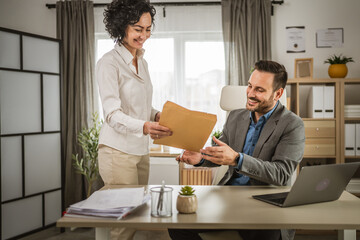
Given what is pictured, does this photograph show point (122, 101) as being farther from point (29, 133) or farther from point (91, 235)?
point (91, 235)

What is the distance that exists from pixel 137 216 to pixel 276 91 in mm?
1050

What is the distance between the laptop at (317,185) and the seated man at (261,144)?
18cm

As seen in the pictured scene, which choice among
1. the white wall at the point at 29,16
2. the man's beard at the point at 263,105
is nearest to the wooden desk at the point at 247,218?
the man's beard at the point at 263,105

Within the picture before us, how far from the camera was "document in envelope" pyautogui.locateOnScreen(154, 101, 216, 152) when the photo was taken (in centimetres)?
145

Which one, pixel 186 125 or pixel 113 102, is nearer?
pixel 186 125

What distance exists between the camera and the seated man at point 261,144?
150 centimetres

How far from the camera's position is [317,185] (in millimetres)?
1275

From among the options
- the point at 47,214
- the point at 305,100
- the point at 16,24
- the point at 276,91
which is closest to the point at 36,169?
the point at 47,214

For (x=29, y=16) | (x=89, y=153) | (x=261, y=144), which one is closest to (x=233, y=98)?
(x=261, y=144)

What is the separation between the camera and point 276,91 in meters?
1.88

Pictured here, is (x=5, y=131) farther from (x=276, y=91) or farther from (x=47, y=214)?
→ (x=276, y=91)

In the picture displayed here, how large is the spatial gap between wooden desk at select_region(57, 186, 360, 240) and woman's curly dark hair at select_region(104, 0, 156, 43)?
3.27 feet

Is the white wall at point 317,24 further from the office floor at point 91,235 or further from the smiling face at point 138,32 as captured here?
the smiling face at point 138,32

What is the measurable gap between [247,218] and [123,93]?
40.1 inches
